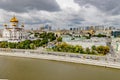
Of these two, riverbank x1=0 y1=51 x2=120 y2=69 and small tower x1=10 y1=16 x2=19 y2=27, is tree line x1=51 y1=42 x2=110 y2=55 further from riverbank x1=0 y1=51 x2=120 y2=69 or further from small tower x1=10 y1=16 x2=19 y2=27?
small tower x1=10 y1=16 x2=19 y2=27

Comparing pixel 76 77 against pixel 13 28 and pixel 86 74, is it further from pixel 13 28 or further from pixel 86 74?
pixel 13 28

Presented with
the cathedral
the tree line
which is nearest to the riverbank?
the tree line

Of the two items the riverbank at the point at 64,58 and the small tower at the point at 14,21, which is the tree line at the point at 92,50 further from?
the small tower at the point at 14,21

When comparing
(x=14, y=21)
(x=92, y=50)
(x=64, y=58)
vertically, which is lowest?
(x=64, y=58)

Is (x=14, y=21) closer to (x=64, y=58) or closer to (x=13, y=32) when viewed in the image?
(x=13, y=32)

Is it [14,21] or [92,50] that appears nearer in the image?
[92,50]

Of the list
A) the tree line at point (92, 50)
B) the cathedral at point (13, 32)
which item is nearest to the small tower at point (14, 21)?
the cathedral at point (13, 32)

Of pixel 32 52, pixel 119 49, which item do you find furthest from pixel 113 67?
pixel 32 52

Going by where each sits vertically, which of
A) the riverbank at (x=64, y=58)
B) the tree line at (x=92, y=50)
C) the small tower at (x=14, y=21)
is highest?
the small tower at (x=14, y=21)

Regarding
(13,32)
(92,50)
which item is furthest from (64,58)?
(13,32)

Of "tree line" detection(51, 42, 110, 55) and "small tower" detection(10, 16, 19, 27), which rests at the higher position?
"small tower" detection(10, 16, 19, 27)

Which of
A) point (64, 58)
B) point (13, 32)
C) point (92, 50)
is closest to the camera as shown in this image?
point (64, 58)
